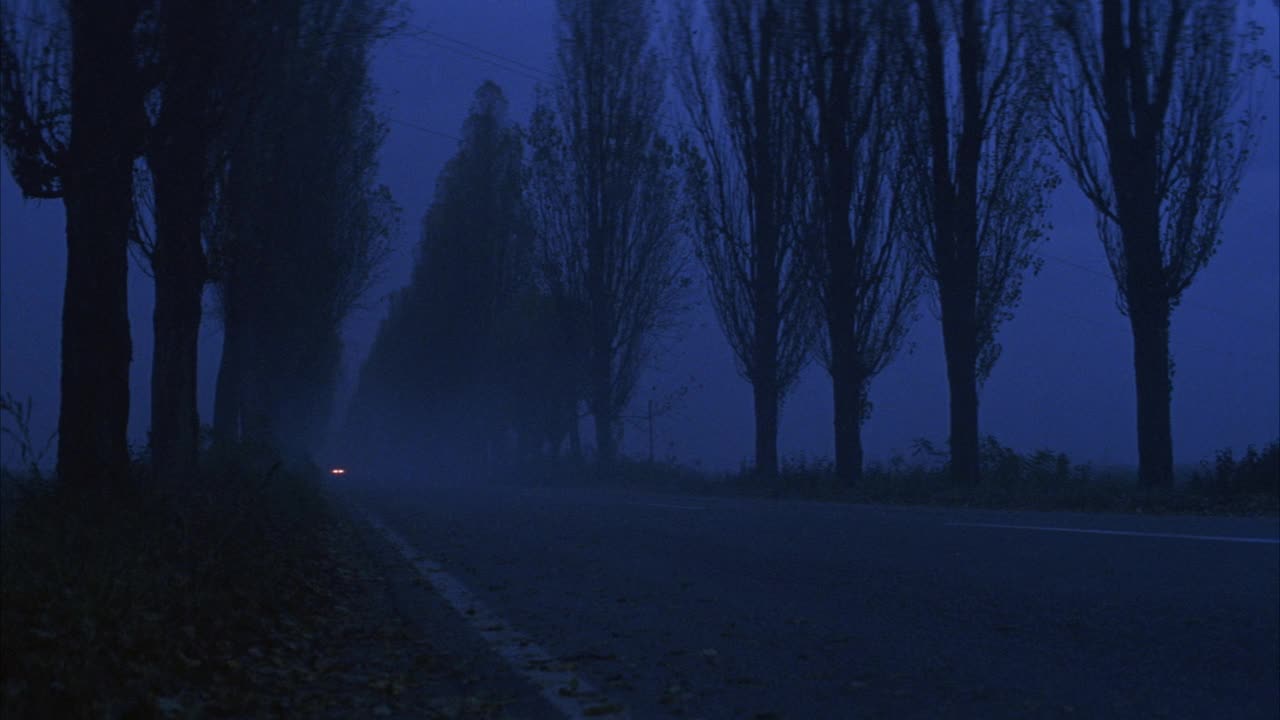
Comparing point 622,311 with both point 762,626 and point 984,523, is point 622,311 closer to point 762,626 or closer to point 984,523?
point 984,523

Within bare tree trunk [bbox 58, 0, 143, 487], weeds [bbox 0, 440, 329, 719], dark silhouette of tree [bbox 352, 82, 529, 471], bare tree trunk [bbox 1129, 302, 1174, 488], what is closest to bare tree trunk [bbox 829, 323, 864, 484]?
bare tree trunk [bbox 1129, 302, 1174, 488]

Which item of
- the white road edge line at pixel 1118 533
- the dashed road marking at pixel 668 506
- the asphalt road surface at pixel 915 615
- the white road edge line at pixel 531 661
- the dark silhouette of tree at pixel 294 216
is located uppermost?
the dark silhouette of tree at pixel 294 216

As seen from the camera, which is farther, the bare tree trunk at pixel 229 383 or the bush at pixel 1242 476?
the bare tree trunk at pixel 229 383

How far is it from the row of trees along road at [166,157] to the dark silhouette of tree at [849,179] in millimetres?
9104

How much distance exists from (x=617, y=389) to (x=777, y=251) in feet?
37.3

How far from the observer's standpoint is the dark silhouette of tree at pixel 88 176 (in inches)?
348

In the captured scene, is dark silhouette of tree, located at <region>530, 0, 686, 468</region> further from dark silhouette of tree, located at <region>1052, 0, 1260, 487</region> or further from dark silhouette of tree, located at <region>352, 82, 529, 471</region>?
dark silhouette of tree, located at <region>1052, 0, 1260, 487</region>

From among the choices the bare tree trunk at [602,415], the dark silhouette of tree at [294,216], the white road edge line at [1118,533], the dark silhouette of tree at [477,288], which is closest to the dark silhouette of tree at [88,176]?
the dark silhouette of tree at [294,216]

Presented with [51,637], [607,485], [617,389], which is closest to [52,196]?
[51,637]

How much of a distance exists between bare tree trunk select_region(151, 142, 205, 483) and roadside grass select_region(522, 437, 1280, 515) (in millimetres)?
10015

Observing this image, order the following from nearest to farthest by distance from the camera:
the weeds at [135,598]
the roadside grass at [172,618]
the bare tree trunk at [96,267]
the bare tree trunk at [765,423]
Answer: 1. the weeds at [135,598]
2. the roadside grass at [172,618]
3. the bare tree trunk at [96,267]
4. the bare tree trunk at [765,423]

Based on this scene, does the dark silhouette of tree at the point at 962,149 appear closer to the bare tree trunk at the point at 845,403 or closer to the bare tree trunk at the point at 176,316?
the bare tree trunk at the point at 845,403

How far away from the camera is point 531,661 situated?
5664mm

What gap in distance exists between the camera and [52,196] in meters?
9.55
